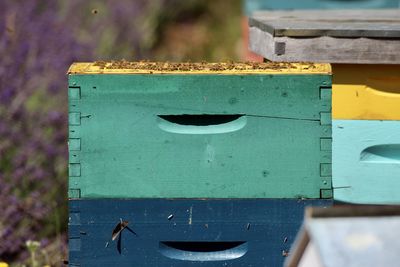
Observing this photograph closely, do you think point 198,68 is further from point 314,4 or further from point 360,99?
point 314,4

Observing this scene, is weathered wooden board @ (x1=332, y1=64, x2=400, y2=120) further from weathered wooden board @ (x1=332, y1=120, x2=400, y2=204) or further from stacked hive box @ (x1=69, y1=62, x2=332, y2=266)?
stacked hive box @ (x1=69, y1=62, x2=332, y2=266)

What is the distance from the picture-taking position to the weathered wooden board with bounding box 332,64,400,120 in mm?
3207

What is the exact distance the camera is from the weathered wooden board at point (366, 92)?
126 inches

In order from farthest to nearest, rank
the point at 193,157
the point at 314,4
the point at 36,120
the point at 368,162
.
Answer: the point at 314,4 < the point at 36,120 < the point at 368,162 < the point at 193,157

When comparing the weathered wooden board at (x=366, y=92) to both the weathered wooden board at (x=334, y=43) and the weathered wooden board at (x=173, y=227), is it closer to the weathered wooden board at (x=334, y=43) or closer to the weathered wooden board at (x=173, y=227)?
the weathered wooden board at (x=334, y=43)

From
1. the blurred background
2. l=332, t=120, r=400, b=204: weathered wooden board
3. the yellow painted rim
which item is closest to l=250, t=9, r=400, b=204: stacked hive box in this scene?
l=332, t=120, r=400, b=204: weathered wooden board

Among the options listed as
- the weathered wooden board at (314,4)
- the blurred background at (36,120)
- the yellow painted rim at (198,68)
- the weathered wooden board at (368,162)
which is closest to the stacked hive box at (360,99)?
the weathered wooden board at (368,162)

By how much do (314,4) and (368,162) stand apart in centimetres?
299

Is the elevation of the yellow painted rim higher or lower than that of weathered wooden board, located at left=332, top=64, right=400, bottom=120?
higher

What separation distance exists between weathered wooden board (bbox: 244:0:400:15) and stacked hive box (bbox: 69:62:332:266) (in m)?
2.89

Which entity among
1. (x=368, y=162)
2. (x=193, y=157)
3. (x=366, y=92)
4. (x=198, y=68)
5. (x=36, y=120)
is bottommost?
(x=36, y=120)

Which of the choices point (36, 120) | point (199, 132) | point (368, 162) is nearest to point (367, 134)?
point (368, 162)

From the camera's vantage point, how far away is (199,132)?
2.84 m

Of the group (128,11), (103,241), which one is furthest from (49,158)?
(128,11)
